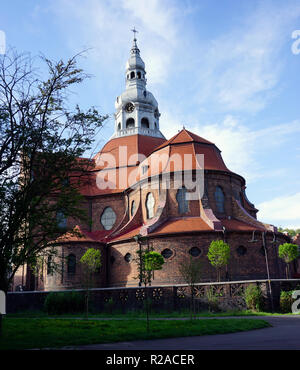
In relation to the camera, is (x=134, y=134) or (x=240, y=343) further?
(x=134, y=134)

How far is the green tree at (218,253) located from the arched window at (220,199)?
21.5ft

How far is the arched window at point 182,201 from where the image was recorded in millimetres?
33750

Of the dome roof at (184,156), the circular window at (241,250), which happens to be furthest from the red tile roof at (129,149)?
the circular window at (241,250)

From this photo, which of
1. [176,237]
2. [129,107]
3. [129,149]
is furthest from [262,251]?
[129,107]

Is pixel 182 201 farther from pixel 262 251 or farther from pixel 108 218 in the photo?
pixel 108 218

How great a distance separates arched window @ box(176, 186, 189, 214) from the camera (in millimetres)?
33750

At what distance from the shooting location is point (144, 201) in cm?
3672

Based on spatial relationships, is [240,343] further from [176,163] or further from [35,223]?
[176,163]

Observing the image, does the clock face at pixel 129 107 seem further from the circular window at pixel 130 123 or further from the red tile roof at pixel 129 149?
the red tile roof at pixel 129 149

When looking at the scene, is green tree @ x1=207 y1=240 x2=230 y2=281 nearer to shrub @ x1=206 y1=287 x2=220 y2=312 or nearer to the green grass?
shrub @ x1=206 y1=287 x2=220 y2=312

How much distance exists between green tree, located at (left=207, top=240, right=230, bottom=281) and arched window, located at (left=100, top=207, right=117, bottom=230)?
15.3 meters
